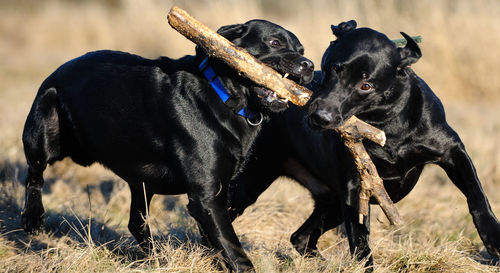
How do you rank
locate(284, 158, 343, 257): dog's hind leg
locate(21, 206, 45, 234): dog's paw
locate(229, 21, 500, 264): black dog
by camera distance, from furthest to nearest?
locate(284, 158, 343, 257): dog's hind leg < locate(21, 206, 45, 234): dog's paw < locate(229, 21, 500, 264): black dog

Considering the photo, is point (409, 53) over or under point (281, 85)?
over

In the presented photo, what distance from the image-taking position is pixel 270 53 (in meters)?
4.11

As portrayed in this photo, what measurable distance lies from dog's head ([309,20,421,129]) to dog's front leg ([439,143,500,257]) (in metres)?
0.53

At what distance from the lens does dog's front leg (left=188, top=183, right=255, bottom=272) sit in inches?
151

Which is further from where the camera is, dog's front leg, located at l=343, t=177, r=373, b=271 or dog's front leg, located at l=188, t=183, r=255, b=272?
dog's front leg, located at l=343, t=177, r=373, b=271

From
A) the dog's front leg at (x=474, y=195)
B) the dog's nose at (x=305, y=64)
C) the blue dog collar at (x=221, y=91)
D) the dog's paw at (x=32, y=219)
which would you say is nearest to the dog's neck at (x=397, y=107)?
the dog's front leg at (x=474, y=195)

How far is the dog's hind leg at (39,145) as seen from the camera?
15.2 ft

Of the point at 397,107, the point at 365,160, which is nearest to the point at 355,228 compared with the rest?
the point at 365,160

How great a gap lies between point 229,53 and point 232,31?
0.44 meters

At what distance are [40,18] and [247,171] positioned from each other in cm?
1243

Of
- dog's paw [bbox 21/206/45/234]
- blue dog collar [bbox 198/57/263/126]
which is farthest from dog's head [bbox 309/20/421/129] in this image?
dog's paw [bbox 21/206/45/234]

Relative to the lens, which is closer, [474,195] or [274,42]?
[474,195]

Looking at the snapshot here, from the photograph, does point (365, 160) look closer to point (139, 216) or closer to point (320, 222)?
point (320, 222)

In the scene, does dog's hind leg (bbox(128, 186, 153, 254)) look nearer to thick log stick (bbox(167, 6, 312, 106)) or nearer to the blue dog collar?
the blue dog collar
